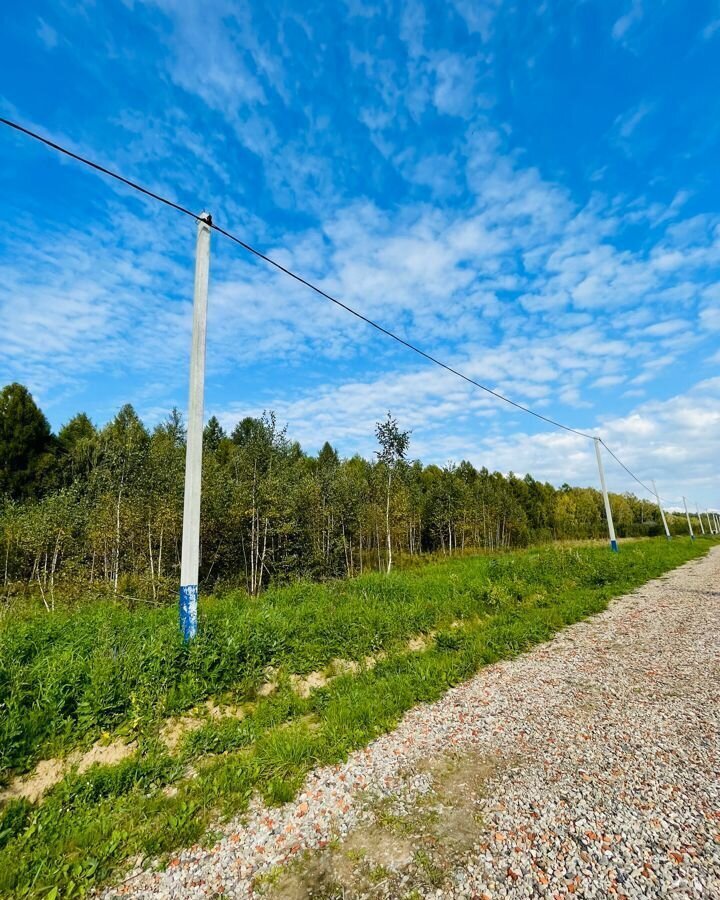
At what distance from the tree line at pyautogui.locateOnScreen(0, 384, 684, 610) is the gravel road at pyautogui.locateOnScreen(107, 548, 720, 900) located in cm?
1124

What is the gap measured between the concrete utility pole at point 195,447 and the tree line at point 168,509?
7542mm

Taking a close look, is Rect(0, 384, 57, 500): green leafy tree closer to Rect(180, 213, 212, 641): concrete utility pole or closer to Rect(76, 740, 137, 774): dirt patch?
Rect(180, 213, 212, 641): concrete utility pole

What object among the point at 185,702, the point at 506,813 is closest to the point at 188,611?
the point at 185,702

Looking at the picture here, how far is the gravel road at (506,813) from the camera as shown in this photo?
2.94 metres

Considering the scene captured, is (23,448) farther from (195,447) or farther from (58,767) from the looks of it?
(58,767)

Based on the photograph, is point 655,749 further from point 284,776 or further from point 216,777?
point 216,777

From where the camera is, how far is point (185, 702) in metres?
5.78

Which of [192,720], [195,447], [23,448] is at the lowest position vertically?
[192,720]

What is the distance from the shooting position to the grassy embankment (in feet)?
11.9

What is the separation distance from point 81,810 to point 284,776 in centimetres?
190

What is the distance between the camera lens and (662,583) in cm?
1675

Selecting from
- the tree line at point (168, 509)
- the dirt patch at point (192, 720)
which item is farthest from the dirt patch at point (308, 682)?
the tree line at point (168, 509)

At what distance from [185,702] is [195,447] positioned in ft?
12.9

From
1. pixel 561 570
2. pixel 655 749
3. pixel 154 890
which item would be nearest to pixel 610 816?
pixel 655 749
